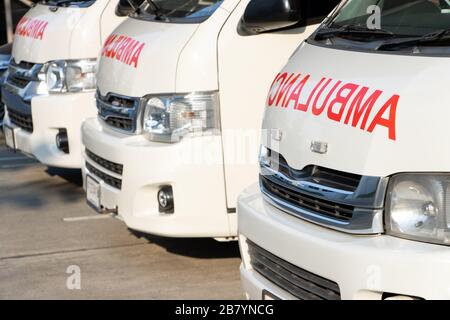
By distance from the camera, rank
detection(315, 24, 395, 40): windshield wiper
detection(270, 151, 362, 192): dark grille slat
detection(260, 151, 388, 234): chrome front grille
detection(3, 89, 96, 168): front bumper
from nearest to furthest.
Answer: detection(260, 151, 388, 234): chrome front grille < detection(270, 151, 362, 192): dark grille slat < detection(315, 24, 395, 40): windshield wiper < detection(3, 89, 96, 168): front bumper

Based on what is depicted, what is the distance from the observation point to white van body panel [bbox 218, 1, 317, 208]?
17.9 ft

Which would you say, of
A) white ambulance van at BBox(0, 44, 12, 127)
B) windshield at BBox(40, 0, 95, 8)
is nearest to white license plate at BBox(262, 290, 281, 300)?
windshield at BBox(40, 0, 95, 8)

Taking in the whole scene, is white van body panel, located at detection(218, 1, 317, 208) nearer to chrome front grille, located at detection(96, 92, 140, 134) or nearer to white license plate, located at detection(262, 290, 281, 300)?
chrome front grille, located at detection(96, 92, 140, 134)

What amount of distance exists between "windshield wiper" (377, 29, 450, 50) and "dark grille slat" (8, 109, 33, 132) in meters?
4.45

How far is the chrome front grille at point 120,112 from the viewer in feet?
18.9

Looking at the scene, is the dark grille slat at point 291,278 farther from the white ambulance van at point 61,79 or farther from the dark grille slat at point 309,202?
the white ambulance van at point 61,79

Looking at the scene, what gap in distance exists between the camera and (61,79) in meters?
7.63

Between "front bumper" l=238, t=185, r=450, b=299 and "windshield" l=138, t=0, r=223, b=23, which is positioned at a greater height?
"windshield" l=138, t=0, r=223, b=23

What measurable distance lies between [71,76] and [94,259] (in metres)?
1.99

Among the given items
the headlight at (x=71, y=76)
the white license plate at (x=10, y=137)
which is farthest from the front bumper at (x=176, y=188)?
the white license plate at (x=10, y=137)

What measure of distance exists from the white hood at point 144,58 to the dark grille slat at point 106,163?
0.43 meters

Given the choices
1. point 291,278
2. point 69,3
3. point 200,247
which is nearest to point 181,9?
point 200,247

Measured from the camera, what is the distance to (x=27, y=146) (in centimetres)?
785
